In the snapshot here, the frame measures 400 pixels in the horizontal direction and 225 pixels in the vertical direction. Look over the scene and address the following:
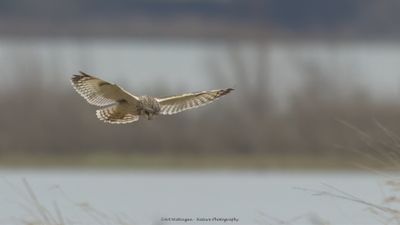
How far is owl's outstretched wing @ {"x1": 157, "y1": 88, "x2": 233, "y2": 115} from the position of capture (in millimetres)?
9125

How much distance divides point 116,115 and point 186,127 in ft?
36.8

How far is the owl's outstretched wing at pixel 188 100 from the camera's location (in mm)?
9125

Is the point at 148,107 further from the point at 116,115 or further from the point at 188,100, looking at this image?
the point at 188,100

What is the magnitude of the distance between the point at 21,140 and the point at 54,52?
16.9ft

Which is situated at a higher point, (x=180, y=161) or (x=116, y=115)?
(x=116, y=115)

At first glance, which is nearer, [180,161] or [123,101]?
[123,101]

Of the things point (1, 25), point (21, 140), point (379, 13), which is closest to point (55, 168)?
point (21, 140)

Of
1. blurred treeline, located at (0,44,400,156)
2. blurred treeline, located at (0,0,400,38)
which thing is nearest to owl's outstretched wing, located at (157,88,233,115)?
blurred treeline, located at (0,44,400,156)

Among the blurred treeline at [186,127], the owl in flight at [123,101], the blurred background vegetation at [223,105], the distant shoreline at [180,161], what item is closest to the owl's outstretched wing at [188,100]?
the owl in flight at [123,101]

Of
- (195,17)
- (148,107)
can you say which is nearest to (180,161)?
(148,107)

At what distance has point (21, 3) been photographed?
39.9 metres

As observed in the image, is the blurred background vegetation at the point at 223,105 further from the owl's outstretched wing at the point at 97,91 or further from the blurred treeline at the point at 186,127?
A: the owl's outstretched wing at the point at 97,91

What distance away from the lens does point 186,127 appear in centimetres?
2011

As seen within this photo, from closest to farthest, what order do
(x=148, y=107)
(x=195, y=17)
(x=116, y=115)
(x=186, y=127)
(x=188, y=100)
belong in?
1. (x=148, y=107)
2. (x=116, y=115)
3. (x=188, y=100)
4. (x=186, y=127)
5. (x=195, y=17)
